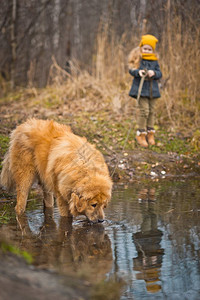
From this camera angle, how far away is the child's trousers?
8.39 metres

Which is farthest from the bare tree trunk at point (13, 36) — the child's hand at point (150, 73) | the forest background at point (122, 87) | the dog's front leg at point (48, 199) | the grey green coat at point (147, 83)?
the dog's front leg at point (48, 199)

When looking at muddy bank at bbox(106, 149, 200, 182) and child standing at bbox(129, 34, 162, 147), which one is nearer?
muddy bank at bbox(106, 149, 200, 182)

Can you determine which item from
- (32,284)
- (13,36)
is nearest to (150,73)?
(32,284)

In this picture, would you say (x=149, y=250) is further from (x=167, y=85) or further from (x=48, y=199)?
(x=167, y=85)

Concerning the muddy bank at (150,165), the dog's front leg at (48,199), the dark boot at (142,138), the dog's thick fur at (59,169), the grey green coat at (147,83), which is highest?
the grey green coat at (147,83)

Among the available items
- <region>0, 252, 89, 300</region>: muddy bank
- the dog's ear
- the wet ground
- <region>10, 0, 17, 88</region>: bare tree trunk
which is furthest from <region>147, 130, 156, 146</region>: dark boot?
<region>10, 0, 17, 88</region>: bare tree trunk

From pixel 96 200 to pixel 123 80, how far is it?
7082mm

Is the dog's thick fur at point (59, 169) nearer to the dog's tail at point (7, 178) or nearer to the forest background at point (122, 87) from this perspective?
the dog's tail at point (7, 178)

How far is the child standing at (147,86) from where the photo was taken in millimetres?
8047

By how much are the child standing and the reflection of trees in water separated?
322 cm

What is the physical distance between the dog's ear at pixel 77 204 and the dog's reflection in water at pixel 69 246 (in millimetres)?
265

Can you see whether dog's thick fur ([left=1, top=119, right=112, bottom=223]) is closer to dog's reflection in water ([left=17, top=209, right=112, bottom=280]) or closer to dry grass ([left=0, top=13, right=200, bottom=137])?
dog's reflection in water ([left=17, top=209, right=112, bottom=280])

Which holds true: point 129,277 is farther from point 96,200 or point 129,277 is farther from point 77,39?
point 77,39

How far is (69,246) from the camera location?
411 centimetres
